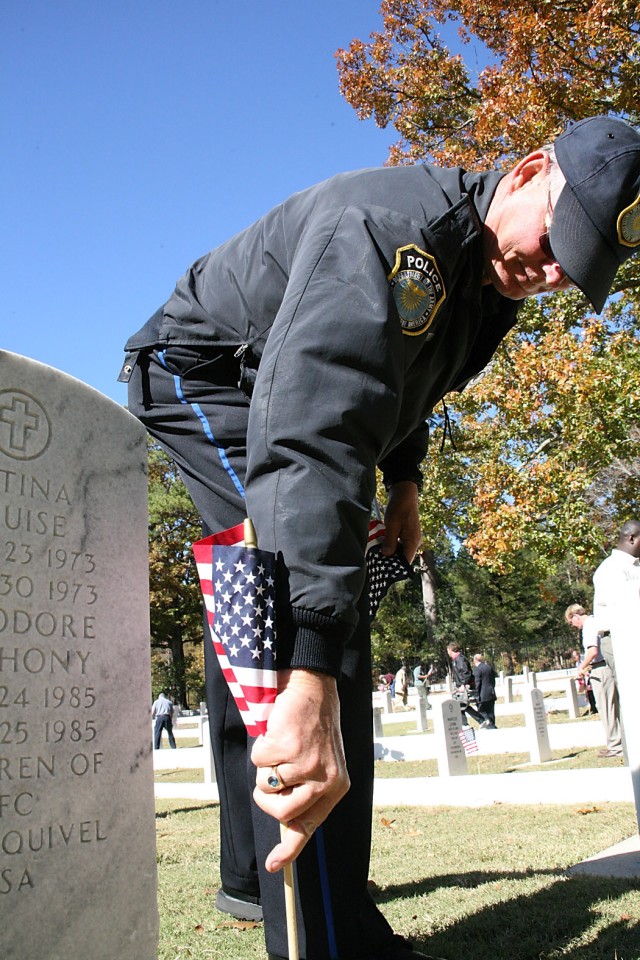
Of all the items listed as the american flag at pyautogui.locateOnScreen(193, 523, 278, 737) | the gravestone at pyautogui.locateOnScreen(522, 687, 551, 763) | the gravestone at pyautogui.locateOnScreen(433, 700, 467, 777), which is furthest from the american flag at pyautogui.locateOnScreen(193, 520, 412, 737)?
the gravestone at pyautogui.locateOnScreen(522, 687, 551, 763)

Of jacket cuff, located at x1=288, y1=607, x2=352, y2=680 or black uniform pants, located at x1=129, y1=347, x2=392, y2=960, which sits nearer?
jacket cuff, located at x1=288, y1=607, x2=352, y2=680

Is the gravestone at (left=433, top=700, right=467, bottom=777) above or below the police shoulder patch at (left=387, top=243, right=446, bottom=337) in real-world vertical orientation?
below

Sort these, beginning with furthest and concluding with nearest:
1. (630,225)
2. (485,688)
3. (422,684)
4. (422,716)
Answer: (422,684), (422,716), (485,688), (630,225)

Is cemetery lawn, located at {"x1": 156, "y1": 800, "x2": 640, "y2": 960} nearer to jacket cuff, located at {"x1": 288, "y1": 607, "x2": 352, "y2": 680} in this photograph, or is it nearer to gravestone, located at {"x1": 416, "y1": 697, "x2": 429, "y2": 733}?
jacket cuff, located at {"x1": 288, "y1": 607, "x2": 352, "y2": 680}

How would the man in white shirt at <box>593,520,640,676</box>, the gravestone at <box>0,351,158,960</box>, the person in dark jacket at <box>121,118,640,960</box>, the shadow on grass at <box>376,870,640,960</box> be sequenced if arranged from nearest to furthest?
the person in dark jacket at <box>121,118,640,960</box>, the gravestone at <box>0,351,158,960</box>, the shadow on grass at <box>376,870,640,960</box>, the man in white shirt at <box>593,520,640,676</box>

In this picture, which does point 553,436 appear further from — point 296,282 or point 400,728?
point 296,282

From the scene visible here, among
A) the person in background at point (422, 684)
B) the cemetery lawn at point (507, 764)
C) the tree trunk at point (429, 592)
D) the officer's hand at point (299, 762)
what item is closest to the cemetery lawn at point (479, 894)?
the officer's hand at point (299, 762)

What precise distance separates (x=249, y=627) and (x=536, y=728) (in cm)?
1082

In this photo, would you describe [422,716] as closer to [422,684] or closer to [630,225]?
[422,684]

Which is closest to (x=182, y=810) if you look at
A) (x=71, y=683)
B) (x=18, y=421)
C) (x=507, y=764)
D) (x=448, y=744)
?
(x=448, y=744)

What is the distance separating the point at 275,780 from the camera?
1.52 metres

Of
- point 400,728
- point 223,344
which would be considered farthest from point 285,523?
point 400,728

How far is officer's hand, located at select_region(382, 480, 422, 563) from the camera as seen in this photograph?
110 inches

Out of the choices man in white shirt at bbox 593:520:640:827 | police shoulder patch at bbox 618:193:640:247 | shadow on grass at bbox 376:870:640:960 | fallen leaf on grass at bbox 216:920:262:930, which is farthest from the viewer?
man in white shirt at bbox 593:520:640:827
